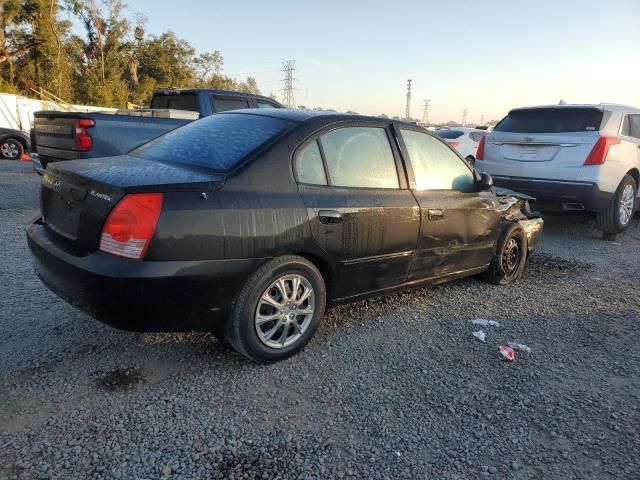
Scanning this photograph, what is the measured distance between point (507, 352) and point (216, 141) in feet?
8.19

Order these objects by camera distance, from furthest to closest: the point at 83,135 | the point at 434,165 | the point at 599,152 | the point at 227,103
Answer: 1. the point at 227,103
2. the point at 599,152
3. the point at 83,135
4. the point at 434,165

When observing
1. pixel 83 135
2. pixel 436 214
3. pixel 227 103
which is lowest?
pixel 436 214

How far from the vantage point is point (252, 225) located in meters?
2.88

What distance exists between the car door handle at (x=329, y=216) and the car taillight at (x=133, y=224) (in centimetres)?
105

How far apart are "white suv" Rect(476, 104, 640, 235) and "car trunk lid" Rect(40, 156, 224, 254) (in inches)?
227

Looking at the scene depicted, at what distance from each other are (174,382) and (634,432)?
8.46ft

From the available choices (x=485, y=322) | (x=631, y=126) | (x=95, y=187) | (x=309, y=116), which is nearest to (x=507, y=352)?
(x=485, y=322)

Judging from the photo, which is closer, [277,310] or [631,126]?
[277,310]

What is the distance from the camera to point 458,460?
93.7 inches

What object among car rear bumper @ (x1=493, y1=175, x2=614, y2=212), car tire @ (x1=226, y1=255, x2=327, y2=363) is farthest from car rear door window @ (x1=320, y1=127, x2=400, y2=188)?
car rear bumper @ (x1=493, y1=175, x2=614, y2=212)

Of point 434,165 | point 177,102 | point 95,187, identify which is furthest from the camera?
point 177,102

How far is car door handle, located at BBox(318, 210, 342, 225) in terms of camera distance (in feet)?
10.5

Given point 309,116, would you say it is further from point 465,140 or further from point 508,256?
point 465,140

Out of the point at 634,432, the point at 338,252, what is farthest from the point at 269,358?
the point at 634,432
